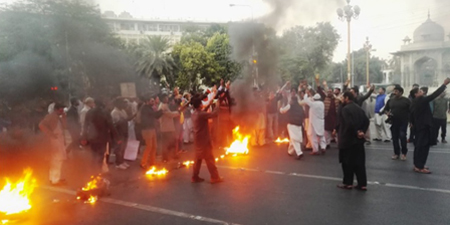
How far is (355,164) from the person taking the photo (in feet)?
18.9

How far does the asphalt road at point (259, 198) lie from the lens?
15.0 ft

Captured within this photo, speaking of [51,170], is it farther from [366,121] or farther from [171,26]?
[171,26]

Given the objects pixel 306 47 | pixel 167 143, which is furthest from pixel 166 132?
pixel 306 47

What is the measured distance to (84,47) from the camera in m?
8.67

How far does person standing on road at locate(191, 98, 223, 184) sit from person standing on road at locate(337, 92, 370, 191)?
2175mm

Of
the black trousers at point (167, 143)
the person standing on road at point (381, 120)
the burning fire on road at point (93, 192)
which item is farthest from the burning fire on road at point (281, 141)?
the burning fire on road at point (93, 192)

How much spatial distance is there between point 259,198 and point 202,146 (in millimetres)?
1531

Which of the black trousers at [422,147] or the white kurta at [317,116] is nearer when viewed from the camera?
the black trousers at [422,147]

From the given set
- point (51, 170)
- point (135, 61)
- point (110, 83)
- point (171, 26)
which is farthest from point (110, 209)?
point (171, 26)

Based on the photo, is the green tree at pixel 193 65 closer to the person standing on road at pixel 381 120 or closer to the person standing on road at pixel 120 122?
the person standing on road at pixel 381 120

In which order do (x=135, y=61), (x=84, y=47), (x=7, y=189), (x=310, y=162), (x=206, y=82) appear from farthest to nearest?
(x=206, y=82) → (x=135, y=61) → (x=84, y=47) → (x=310, y=162) → (x=7, y=189)

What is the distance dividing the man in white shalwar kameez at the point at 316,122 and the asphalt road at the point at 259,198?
1221 mm

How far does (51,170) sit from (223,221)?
384cm

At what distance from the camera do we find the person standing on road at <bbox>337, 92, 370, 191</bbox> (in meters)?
5.75
